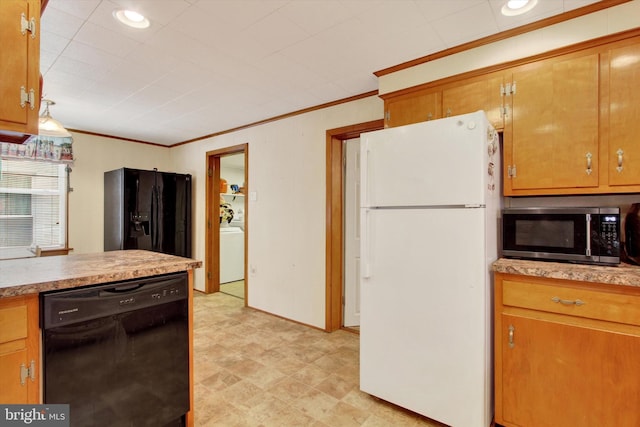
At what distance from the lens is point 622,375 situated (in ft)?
4.68

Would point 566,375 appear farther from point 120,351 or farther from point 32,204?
point 32,204

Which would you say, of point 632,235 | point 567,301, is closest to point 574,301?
point 567,301

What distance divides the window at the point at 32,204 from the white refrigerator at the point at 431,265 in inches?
163

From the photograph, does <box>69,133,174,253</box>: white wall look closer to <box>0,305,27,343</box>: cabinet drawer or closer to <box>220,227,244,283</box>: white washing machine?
<box>220,227,244,283</box>: white washing machine

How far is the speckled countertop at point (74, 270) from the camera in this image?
1214mm

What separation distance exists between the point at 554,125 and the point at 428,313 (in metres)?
1.33

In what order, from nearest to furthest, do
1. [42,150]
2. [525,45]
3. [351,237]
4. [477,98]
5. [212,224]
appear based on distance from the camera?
[525,45] < [477,98] < [351,237] < [42,150] < [212,224]

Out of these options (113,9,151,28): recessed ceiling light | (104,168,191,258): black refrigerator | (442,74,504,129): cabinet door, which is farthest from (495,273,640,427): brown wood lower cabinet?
(104,168,191,258): black refrigerator

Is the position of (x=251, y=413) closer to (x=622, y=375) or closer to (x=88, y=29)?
(x=622, y=375)

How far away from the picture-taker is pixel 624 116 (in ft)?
5.44

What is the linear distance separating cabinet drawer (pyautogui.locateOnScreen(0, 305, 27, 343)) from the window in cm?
329

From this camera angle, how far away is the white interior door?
3385 mm

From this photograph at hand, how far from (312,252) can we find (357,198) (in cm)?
77

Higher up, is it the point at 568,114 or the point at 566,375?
the point at 568,114
